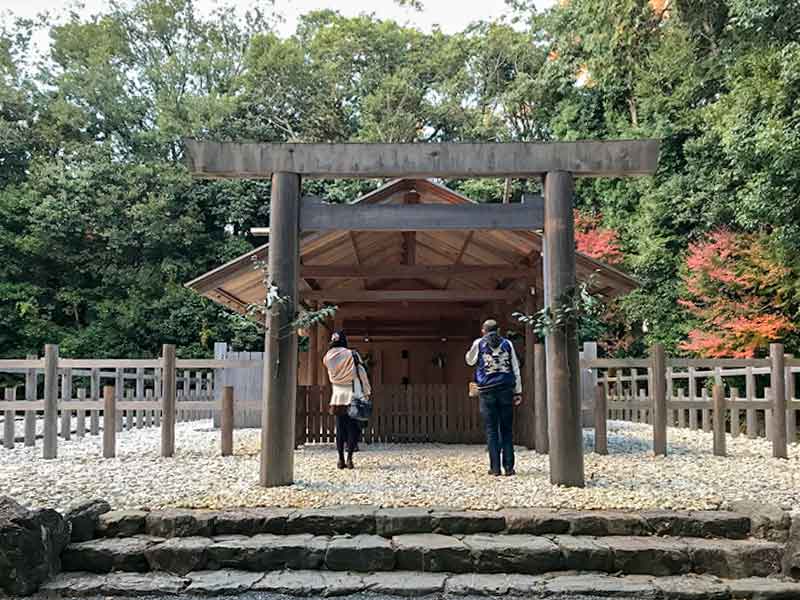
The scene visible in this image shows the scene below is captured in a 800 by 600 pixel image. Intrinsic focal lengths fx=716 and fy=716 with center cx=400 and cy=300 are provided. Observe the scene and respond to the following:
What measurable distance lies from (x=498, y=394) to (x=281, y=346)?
2.36 metres

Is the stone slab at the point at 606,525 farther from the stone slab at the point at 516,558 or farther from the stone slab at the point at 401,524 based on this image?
the stone slab at the point at 401,524

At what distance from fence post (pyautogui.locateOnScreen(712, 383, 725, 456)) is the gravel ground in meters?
0.20

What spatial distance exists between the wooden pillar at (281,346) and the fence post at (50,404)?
4205mm

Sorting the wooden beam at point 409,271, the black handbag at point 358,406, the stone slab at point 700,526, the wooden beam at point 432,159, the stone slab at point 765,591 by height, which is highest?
the wooden beam at point 432,159

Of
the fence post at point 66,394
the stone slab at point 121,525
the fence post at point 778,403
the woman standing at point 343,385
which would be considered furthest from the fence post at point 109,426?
the fence post at point 778,403

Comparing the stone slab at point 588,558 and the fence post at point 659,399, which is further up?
the fence post at point 659,399

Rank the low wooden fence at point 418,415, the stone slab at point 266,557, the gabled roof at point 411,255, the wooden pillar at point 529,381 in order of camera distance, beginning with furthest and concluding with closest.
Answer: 1. the low wooden fence at point 418,415
2. the wooden pillar at point 529,381
3. the gabled roof at point 411,255
4. the stone slab at point 266,557

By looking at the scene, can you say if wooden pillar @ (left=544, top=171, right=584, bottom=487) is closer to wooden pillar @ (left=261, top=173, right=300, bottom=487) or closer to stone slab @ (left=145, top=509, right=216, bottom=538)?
wooden pillar @ (left=261, top=173, right=300, bottom=487)

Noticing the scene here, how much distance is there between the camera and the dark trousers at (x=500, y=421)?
7.63 metres

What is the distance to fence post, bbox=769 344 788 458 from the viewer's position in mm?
9719

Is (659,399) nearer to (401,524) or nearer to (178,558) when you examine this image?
(401,524)

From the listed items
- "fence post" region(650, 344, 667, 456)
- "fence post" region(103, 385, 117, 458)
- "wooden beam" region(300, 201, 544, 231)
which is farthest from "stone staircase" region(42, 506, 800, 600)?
"fence post" region(103, 385, 117, 458)

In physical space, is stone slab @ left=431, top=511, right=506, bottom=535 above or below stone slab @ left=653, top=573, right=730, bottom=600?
above

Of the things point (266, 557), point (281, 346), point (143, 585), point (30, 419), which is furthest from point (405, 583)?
point (30, 419)
